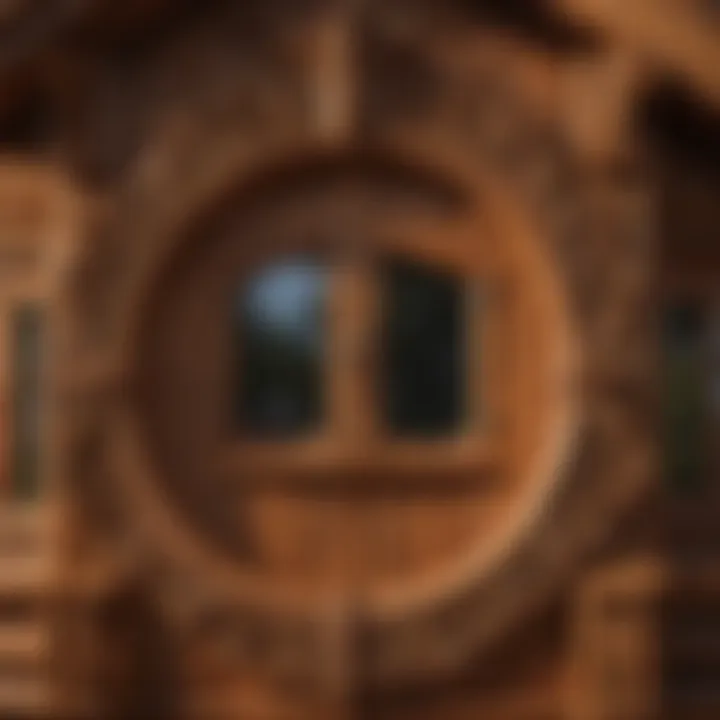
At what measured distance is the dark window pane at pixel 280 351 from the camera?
16.1ft

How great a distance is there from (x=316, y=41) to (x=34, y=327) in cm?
153

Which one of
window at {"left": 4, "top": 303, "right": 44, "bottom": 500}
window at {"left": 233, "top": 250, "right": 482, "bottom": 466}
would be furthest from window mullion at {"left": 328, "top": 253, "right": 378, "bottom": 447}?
window at {"left": 4, "top": 303, "right": 44, "bottom": 500}

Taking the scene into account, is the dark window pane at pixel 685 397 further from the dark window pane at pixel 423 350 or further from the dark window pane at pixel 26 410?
the dark window pane at pixel 26 410

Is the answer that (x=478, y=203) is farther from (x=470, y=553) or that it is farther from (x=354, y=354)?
(x=470, y=553)

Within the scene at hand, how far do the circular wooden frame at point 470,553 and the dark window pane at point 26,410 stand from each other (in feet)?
0.91

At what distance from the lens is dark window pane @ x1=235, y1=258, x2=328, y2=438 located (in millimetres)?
4906

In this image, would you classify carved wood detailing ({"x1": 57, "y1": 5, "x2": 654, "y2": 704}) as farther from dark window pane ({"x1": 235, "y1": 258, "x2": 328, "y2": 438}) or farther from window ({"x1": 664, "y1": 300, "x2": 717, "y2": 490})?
dark window pane ({"x1": 235, "y1": 258, "x2": 328, "y2": 438})

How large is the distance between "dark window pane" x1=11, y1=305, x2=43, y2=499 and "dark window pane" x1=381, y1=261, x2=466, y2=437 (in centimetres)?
134

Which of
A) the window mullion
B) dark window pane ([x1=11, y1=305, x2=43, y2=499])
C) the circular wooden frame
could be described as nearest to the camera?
the circular wooden frame

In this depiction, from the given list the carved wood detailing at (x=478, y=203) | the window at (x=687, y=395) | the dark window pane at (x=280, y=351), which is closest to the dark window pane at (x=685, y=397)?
the window at (x=687, y=395)

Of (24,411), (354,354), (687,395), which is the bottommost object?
(24,411)

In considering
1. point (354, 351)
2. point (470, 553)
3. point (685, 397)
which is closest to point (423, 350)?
point (354, 351)

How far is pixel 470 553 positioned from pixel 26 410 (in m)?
1.77

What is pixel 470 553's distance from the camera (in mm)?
4863
